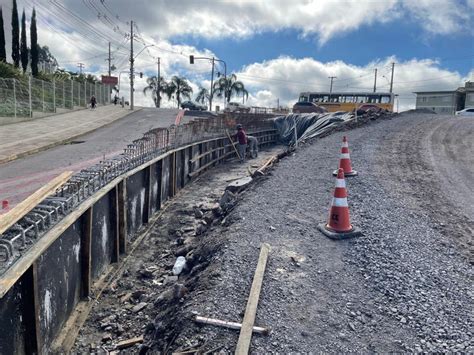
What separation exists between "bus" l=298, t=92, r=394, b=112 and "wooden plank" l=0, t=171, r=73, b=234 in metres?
36.2

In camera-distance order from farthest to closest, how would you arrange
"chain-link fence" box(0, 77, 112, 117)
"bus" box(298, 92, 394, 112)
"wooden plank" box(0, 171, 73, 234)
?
"bus" box(298, 92, 394, 112), "chain-link fence" box(0, 77, 112, 117), "wooden plank" box(0, 171, 73, 234)

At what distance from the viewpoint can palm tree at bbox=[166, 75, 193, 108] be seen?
6275 cm

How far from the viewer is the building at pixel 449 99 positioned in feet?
179

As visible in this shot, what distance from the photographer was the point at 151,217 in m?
9.30

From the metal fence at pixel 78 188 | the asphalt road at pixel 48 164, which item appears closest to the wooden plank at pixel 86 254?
the metal fence at pixel 78 188

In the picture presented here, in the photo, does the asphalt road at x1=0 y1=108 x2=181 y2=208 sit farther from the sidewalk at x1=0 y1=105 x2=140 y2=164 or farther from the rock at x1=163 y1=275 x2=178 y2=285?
the rock at x1=163 y1=275 x2=178 y2=285

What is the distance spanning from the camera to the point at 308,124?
22438 mm

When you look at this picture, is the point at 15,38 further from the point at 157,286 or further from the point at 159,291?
the point at 159,291

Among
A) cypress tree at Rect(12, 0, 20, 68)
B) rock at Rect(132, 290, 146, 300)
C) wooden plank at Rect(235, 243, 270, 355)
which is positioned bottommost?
rock at Rect(132, 290, 146, 300)

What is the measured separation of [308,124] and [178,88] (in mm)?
43692

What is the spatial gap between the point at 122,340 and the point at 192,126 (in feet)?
33.3

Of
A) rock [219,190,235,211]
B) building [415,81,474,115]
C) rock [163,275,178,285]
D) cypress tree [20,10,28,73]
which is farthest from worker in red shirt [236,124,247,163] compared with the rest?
building [415,81,474,115]

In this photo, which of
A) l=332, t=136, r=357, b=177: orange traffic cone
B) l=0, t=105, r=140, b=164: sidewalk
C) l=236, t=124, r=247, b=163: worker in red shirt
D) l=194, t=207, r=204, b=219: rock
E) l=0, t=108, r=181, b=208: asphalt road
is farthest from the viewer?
l=236, t=124, r=247, b=163: worker in red shirt

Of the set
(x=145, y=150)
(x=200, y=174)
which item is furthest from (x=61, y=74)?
(x=145, y=150)
